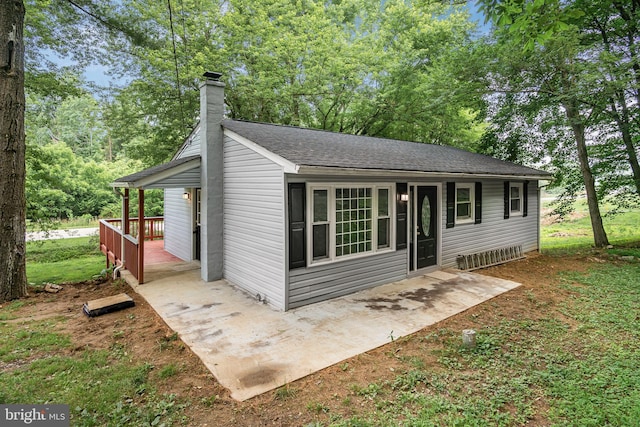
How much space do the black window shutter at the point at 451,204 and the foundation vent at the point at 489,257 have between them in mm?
942

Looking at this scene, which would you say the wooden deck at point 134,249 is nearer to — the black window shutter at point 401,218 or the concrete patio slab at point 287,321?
the concrete patio slab at point 287,321

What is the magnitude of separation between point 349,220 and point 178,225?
599 cm

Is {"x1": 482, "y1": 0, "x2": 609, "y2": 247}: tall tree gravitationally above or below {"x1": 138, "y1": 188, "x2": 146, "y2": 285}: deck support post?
above

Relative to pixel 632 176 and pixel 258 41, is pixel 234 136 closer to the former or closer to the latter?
pixel 258 41

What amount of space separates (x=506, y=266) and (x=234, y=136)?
7.86 meters

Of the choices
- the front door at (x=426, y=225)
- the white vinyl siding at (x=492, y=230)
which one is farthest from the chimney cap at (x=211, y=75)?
the white vinyl siding at (x=492, y=230)

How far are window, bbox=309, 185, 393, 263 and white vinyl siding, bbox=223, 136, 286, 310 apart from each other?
642 mm

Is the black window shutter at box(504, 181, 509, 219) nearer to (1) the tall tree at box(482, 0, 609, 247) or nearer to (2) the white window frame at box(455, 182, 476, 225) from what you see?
(2) the white window frame at box(455, 182, 476, 225)

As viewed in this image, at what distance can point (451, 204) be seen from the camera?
8117mm

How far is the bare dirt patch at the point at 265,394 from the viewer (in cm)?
288

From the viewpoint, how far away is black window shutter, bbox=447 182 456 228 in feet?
26.5

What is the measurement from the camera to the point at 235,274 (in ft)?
22.0

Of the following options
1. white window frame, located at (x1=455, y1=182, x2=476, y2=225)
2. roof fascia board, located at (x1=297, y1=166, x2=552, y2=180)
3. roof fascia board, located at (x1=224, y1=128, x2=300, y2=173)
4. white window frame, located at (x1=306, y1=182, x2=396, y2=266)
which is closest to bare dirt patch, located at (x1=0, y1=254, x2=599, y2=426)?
white window frame, located at (x1=306, y1=182, x2=396, y2=266)

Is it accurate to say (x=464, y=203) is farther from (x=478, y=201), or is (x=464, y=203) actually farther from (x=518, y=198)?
(x=518, y=198)
